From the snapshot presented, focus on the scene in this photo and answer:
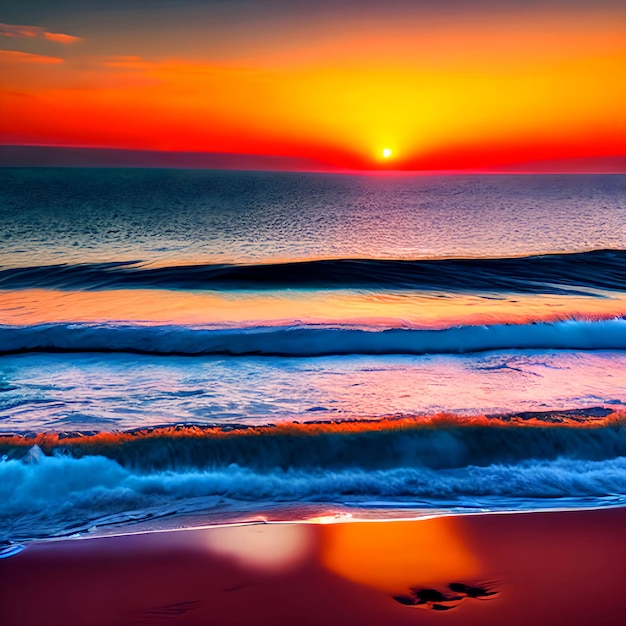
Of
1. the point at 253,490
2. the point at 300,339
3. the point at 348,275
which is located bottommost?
the point at 253,490

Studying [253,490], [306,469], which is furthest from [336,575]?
[306,469]

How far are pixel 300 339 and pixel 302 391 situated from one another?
2.56 meters

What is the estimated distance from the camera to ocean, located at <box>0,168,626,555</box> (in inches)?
195

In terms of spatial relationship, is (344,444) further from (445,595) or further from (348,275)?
(348,275)

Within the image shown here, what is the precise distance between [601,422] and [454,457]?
1521 mm

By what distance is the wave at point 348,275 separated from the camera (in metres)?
15.0

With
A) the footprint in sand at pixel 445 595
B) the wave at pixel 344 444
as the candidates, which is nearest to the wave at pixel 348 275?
the wave at pixel 344 444

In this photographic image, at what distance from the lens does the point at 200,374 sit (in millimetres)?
8195

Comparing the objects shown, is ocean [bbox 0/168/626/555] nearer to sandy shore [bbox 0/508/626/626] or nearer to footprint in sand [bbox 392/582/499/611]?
sandy shore [bbox 0/508/626/626]

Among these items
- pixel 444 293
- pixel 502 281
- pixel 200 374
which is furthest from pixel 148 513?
pixel 502 281

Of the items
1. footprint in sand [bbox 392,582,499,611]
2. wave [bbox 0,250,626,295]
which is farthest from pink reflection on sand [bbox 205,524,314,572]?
wave [bbox 0,250,626,295]

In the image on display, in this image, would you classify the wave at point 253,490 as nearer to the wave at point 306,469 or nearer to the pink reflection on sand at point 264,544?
the wave at point 306,469

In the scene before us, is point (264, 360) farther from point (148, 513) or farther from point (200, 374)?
point (148, 513)

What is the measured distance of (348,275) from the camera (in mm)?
16453
